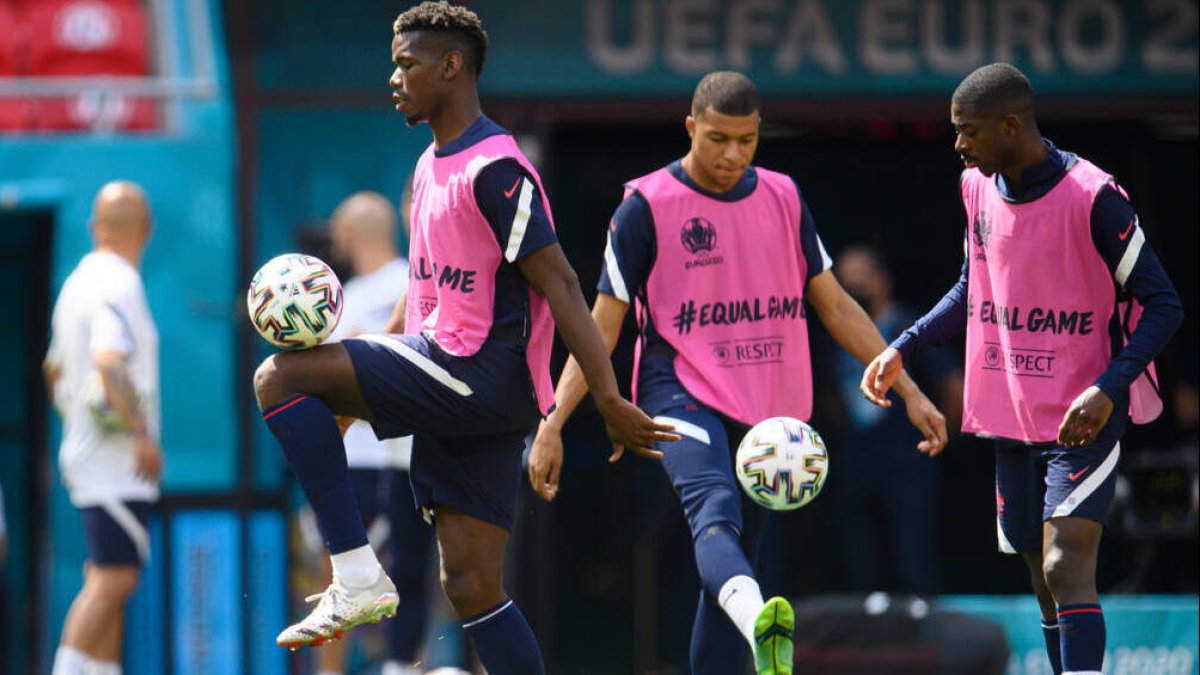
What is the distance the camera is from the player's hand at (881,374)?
646cm

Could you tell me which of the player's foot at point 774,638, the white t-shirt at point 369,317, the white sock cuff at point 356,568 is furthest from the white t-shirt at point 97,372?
the player's foot at point 774,638

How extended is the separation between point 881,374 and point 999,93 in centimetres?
98

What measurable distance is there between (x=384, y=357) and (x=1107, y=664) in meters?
4.70

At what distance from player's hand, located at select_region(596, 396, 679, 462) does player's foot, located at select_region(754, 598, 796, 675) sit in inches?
22.5

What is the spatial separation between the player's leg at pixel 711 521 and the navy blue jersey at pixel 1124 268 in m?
1.22

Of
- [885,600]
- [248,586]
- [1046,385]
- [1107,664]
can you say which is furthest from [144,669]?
[1046,385]

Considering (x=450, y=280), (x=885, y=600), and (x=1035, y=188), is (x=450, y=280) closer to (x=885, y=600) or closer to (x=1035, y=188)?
(x=1035, y=188)

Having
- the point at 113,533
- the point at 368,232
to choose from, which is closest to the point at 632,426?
the point at 368,232

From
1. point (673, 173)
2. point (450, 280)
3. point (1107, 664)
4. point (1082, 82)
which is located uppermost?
point (1082, 82)

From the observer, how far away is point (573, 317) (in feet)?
18.9

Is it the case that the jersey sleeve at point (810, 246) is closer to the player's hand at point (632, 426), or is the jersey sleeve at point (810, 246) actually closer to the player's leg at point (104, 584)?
the player's hand at point (632, 426)

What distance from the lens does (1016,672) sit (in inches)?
352

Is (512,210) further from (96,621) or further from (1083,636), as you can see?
(96,621)

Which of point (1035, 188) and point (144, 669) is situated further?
point (144, 669)
